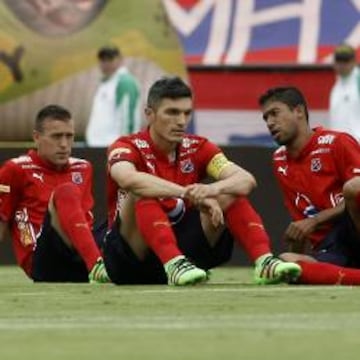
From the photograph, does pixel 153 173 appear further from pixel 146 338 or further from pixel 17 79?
pixel 17 79

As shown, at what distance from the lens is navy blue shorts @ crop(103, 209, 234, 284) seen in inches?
476

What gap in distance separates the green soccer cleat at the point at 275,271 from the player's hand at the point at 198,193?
51cm

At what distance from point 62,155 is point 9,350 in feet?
16.6

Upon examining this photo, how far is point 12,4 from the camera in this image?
69.7 ft

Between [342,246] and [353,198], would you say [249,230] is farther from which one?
[342,246]

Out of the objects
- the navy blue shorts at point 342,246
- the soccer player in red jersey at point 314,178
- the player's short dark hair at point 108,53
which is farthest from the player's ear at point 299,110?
the player's short dark hair at point 108,53

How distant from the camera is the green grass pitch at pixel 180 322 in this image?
828 cm

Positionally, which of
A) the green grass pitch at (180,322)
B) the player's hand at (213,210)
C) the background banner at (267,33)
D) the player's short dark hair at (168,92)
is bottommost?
the green grass pitch at (180,322)

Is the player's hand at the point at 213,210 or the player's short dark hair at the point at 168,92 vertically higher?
the player's short dark hair at the point at 168,92

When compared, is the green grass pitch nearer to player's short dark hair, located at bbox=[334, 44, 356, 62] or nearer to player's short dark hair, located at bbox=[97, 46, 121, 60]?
player's short dark hair, located at bbox=[97, 46, 121, 60]

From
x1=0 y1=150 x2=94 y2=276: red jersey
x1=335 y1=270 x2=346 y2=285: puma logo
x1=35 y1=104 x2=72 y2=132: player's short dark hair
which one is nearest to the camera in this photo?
x1=335 y1=270 x2=346 y2=285: puma logo

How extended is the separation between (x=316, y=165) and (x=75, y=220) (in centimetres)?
159

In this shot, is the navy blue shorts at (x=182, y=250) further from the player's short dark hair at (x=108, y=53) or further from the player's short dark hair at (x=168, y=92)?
the player's short dark hair at (x=108, y=53)

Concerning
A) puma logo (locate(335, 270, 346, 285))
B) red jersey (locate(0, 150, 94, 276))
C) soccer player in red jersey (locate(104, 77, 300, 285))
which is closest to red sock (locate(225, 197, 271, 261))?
soccer player in red jersey (locate(104, 77, 300, 285))
